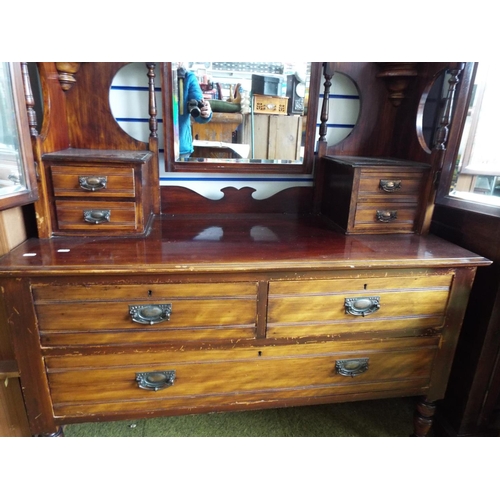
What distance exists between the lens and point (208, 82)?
4.52 ft

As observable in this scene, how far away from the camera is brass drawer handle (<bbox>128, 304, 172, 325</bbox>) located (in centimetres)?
102

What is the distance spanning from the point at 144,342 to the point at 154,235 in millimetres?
381

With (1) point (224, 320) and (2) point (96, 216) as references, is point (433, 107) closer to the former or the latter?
(1) point (224, 320)

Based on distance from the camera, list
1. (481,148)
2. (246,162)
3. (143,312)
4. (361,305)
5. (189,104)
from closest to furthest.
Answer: (143,312) < (361,305) < (481,148) < (189,104) < (246,162)

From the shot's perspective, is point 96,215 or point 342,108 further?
point 342,108

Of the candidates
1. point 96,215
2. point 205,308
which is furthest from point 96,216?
point 205,308

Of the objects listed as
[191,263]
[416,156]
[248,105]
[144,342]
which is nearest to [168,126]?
[248,105]

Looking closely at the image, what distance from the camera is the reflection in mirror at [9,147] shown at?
38.6 inches

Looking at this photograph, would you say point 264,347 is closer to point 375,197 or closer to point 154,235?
point 154,235

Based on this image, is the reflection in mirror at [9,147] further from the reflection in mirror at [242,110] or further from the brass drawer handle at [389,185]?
the brass drawer handle at [389,185]

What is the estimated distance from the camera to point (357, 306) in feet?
3.71

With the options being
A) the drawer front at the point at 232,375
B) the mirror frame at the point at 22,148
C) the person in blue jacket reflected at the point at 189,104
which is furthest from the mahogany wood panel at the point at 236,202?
the drawer front at the point at 232,375

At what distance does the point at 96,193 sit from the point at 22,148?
0.78 ft

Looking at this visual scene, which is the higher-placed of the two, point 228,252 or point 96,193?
point 96,193
